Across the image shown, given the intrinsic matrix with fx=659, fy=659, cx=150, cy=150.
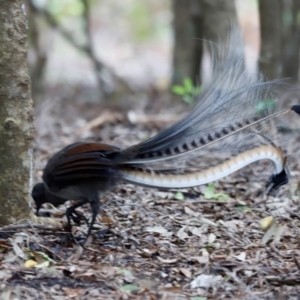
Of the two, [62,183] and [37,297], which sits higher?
[62,183]

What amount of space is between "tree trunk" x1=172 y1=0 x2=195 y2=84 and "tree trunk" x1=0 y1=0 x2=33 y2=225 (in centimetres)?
596

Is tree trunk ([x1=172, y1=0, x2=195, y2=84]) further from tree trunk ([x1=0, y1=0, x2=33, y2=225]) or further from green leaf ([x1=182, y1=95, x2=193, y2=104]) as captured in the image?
tree trunk ([x1=0, y1=0, x2=33, y2=225])

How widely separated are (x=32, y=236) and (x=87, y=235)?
32cm

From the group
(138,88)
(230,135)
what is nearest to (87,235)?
(230,135)

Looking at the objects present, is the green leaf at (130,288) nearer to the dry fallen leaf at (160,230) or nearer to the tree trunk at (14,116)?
the dry fallen leaf at (160,230)

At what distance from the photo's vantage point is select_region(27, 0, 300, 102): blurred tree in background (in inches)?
285

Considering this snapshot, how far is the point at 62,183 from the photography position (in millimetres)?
3645

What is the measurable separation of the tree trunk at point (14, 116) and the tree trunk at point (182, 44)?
5.96 metres

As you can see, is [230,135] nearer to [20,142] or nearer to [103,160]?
[103,160]

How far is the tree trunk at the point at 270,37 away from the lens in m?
6.61

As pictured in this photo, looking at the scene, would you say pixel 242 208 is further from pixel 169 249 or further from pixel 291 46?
pixel 291 46

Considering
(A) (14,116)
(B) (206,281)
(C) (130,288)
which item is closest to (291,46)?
(A) (14,116)

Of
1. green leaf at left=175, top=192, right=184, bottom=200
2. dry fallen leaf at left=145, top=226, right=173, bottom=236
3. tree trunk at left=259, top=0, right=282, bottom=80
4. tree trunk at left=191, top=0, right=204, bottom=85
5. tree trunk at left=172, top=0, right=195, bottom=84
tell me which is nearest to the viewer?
dry fallen leaf at left=145, top=226, right=173, bottom=236

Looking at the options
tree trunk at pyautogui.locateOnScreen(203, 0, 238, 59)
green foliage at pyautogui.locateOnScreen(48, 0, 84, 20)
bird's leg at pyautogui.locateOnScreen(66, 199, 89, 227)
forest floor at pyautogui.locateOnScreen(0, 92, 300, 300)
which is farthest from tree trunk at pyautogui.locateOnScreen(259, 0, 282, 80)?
green foliage at pyautogui.locateOnScreen(48, 0, 84, 20)
